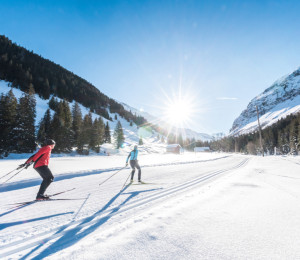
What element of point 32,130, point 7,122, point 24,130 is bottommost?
point 24,130

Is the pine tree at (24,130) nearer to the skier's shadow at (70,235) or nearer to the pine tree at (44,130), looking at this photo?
the pine tree at (44,130)

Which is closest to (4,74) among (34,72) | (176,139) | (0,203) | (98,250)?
(34,72)

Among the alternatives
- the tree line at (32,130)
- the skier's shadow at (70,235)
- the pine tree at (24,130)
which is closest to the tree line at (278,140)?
the skier's shadow at (70,235)

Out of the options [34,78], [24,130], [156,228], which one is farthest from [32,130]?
[34,78]

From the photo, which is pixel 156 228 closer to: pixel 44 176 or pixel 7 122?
pixel 44 176

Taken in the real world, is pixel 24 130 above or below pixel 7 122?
below

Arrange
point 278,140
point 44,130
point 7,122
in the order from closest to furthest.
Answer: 1. point 7,122
2. point 44,130
3. point 278,140

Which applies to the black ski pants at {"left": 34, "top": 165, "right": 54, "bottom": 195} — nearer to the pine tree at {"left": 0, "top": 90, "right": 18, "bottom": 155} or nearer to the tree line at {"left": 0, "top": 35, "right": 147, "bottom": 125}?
the pine tree at {"left": 0, "top": 90, "right": 18, "bottom": 155}

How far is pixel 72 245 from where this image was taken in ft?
7.80

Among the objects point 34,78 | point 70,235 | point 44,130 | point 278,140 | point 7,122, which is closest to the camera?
point 70,235

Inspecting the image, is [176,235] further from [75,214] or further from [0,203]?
[0,203]

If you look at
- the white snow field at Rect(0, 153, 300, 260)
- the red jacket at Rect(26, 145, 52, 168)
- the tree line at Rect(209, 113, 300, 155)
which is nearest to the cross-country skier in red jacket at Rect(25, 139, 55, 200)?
the red jacket at Rect(26, 145, 52, 168)

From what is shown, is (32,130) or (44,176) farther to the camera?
(32,130)

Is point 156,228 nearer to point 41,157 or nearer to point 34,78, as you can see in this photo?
point 41,157
